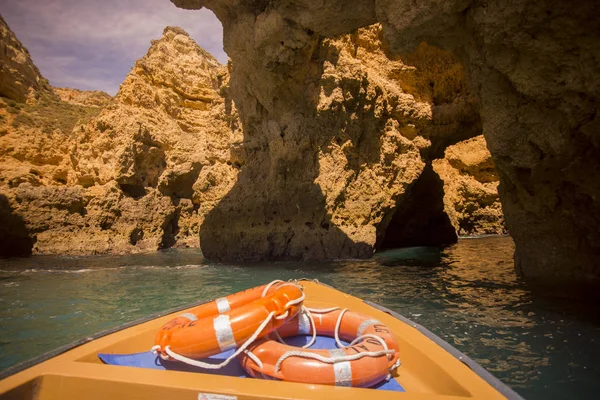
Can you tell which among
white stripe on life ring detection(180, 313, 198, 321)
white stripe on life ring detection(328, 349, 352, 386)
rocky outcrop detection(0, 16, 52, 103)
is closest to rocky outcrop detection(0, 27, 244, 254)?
rocky outcrop detection(0, 16, 52, 103)

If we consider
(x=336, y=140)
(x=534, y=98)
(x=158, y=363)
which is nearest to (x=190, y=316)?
(x=158, y=363)

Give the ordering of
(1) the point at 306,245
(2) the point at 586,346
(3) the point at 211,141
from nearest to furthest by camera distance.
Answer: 1. (2) the point at 586,346
2. (1) the point at 306,245
3. (3) the point at 211,141

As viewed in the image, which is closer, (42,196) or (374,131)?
(374,131)

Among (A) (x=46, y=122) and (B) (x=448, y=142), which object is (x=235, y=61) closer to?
(B) (x=448, y=142)

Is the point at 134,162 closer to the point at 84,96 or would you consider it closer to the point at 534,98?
the point at 534,98

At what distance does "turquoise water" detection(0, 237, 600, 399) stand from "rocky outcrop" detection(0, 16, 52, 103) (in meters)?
19.1

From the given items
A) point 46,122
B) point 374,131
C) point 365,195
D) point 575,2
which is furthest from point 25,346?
point 46,122

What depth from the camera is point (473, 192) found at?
19.3 metres

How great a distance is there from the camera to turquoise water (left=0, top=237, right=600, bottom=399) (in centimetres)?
343

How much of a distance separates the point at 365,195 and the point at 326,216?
153cm

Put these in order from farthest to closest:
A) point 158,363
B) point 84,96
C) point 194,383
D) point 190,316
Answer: point 84,96, point 190,316, point 158,363, point 194,383

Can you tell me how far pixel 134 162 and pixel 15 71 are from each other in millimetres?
13846

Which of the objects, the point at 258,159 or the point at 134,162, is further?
the point at 134,162

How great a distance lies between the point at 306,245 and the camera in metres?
11.0
